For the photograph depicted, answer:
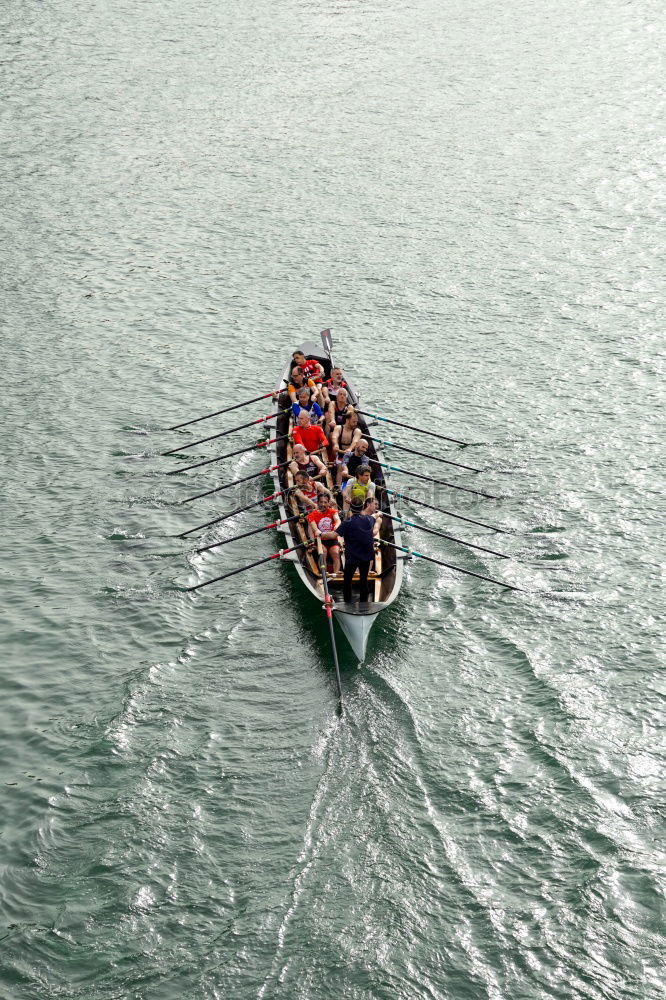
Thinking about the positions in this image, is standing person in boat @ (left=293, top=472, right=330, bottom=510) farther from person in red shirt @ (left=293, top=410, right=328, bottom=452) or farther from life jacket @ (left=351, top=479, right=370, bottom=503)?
person in red shirt @ (left=293, top=410, right=328, bottom=452)

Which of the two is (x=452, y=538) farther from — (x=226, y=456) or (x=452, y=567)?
(x=226, y=456)

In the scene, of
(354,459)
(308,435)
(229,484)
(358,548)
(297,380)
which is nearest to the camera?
(358,548)

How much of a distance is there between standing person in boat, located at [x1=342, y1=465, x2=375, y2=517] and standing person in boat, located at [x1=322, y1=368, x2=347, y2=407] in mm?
4635

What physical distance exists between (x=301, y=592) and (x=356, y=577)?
4.71ft

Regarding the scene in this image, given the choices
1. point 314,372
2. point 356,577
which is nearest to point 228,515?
point 356,577

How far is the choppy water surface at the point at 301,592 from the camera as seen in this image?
1377cm

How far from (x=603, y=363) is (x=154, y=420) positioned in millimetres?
12750

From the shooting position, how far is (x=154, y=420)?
2647cm

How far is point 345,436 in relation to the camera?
23531 mm

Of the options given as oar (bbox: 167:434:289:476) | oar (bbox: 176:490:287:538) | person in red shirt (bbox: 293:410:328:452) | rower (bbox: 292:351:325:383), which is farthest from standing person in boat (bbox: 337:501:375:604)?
rower (bbox: 292:351:325:383)

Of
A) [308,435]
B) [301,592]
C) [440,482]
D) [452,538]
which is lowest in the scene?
[301,592]

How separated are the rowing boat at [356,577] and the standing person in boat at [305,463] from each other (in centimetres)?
35

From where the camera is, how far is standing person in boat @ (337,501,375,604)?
18.3 m

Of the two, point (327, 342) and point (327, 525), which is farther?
point (327, 342)
